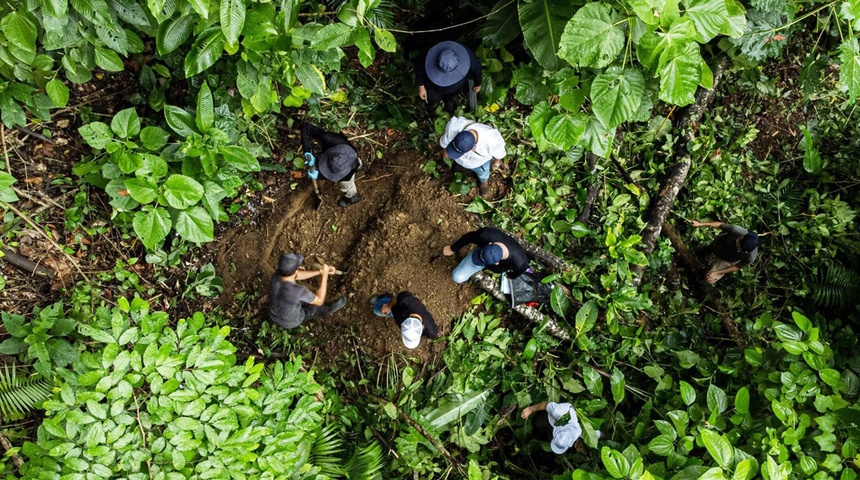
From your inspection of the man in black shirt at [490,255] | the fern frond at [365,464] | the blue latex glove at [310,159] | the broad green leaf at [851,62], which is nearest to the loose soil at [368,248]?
the man in black shirt at [490,255]

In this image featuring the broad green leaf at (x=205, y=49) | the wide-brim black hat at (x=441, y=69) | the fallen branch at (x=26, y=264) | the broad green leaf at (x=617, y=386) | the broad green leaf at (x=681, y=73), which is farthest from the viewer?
the wide-brim black hat at (x=441, y=69)

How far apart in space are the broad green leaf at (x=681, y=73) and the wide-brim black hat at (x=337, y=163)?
119 inches

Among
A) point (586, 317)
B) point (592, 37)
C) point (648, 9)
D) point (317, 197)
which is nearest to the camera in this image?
point (648, 9)

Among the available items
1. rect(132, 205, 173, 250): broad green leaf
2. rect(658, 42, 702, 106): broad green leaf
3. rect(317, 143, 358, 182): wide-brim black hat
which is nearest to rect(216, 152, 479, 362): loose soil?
rect(317, 143, 358, 182): wide-brim black hat

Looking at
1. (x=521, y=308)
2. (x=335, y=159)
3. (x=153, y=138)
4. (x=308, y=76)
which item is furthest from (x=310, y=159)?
(x=521, y=308)

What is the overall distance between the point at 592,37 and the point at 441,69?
2.35 metres

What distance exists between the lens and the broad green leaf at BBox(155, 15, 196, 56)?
11.3ft

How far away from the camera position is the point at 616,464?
3361 mm

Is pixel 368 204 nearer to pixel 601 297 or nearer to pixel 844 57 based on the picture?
pixel 601 297

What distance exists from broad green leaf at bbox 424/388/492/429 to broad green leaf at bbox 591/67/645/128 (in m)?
3.18

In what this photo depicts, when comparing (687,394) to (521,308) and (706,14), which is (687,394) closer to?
(521,308)

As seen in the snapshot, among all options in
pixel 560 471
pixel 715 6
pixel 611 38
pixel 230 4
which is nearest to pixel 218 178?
pixel 230 4

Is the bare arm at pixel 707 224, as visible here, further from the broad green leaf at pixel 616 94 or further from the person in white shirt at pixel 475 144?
the broad green leaf at pixel 616 94

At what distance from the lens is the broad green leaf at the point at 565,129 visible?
10.4 feet
